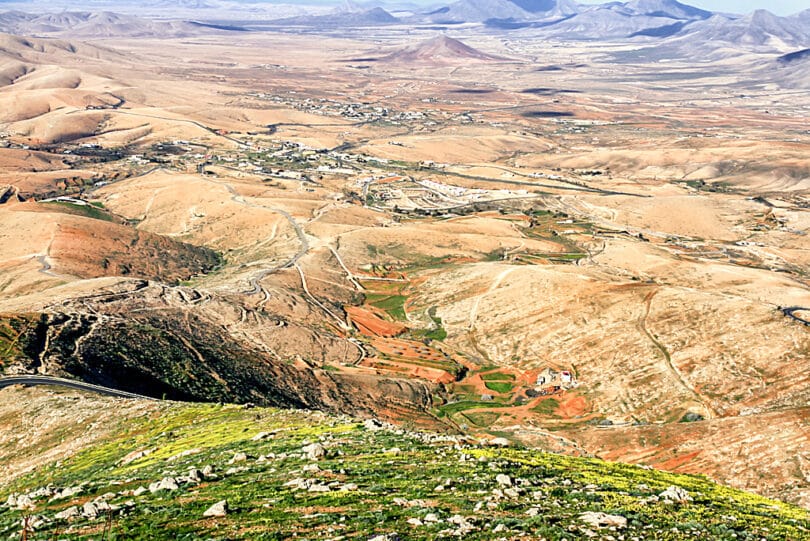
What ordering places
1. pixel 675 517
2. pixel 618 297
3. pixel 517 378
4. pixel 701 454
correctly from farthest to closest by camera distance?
pixel 618 297
pixel 517 378
pixel 701 454
pixel 675 517

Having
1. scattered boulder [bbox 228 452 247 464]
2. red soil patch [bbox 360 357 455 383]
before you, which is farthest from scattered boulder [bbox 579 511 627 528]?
red soil patch [bbox 360 357 455 383]

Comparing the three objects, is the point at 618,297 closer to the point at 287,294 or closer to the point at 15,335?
the point at 287,294

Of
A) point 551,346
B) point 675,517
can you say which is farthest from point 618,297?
point 675,517

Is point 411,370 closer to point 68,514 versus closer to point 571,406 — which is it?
point 571,406

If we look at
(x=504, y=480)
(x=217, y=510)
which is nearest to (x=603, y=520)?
(x=504, y=480)

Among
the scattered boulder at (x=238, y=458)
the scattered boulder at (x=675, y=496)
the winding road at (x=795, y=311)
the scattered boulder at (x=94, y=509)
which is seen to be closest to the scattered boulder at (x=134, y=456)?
the scattered boulder at (x=238, y=458)

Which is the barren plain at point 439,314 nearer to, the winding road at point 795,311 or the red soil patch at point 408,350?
the red soil patch at point 408,350
